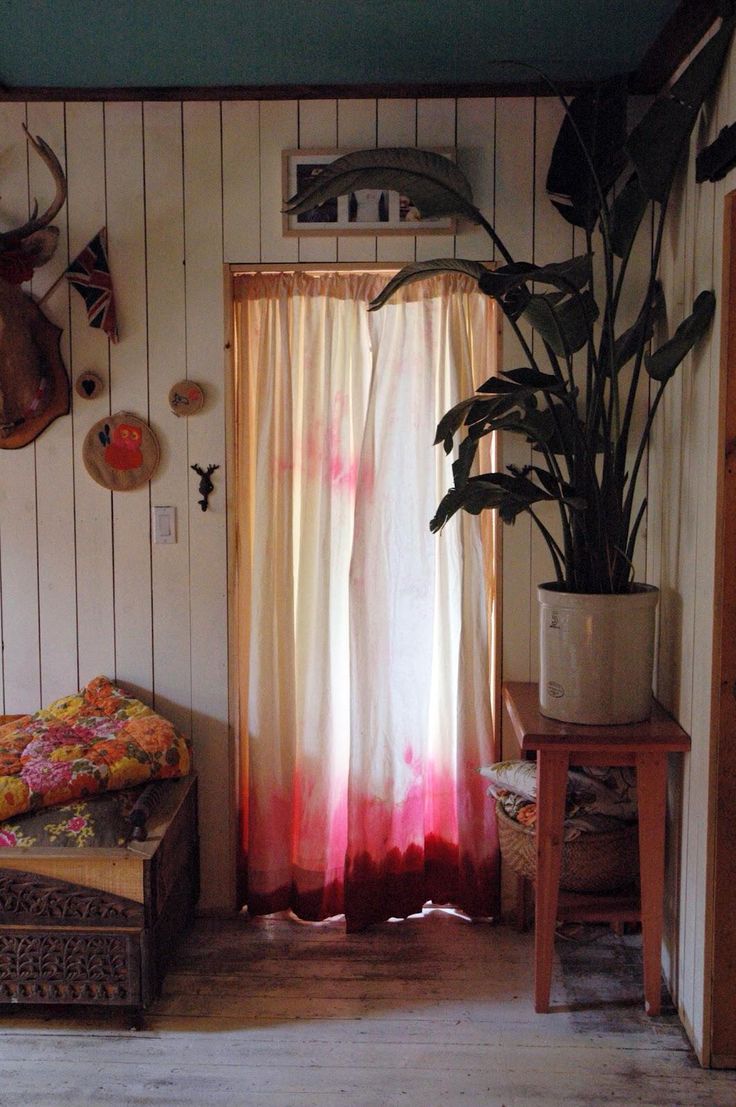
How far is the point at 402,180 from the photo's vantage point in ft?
8.19

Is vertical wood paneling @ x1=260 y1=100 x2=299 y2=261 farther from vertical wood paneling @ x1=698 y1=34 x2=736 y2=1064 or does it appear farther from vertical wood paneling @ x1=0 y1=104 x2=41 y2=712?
vertical wood paneling @ x1=698 y1=34 x2=736 y2=1064

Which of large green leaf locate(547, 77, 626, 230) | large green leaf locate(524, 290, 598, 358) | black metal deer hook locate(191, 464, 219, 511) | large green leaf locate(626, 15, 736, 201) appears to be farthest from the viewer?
black metal deer hook locate(191, 464, 219, 511)

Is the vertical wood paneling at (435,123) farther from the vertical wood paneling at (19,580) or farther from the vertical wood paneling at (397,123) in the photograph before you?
the vertical wood paneling at (19,580)

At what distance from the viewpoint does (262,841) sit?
3.04 metres

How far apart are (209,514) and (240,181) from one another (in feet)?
3.68

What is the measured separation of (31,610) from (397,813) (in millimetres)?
1450

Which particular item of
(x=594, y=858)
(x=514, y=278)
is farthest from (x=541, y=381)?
(x=594, y=858)

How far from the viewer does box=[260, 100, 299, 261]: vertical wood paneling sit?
2.92 m

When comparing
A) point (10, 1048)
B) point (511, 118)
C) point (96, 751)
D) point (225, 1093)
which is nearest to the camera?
point (225, 1093)

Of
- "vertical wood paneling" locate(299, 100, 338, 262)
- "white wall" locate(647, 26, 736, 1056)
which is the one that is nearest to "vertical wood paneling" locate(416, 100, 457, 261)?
"vertical wood paneling" locate(299, 100, 338, 262)

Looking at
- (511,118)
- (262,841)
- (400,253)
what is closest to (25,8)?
(400,253)

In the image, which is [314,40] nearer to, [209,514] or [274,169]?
[274,169]

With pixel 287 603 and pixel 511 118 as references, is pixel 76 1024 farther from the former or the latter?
pixel 511 118

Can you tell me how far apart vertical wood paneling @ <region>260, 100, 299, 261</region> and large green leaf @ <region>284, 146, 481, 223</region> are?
1.48 ft
